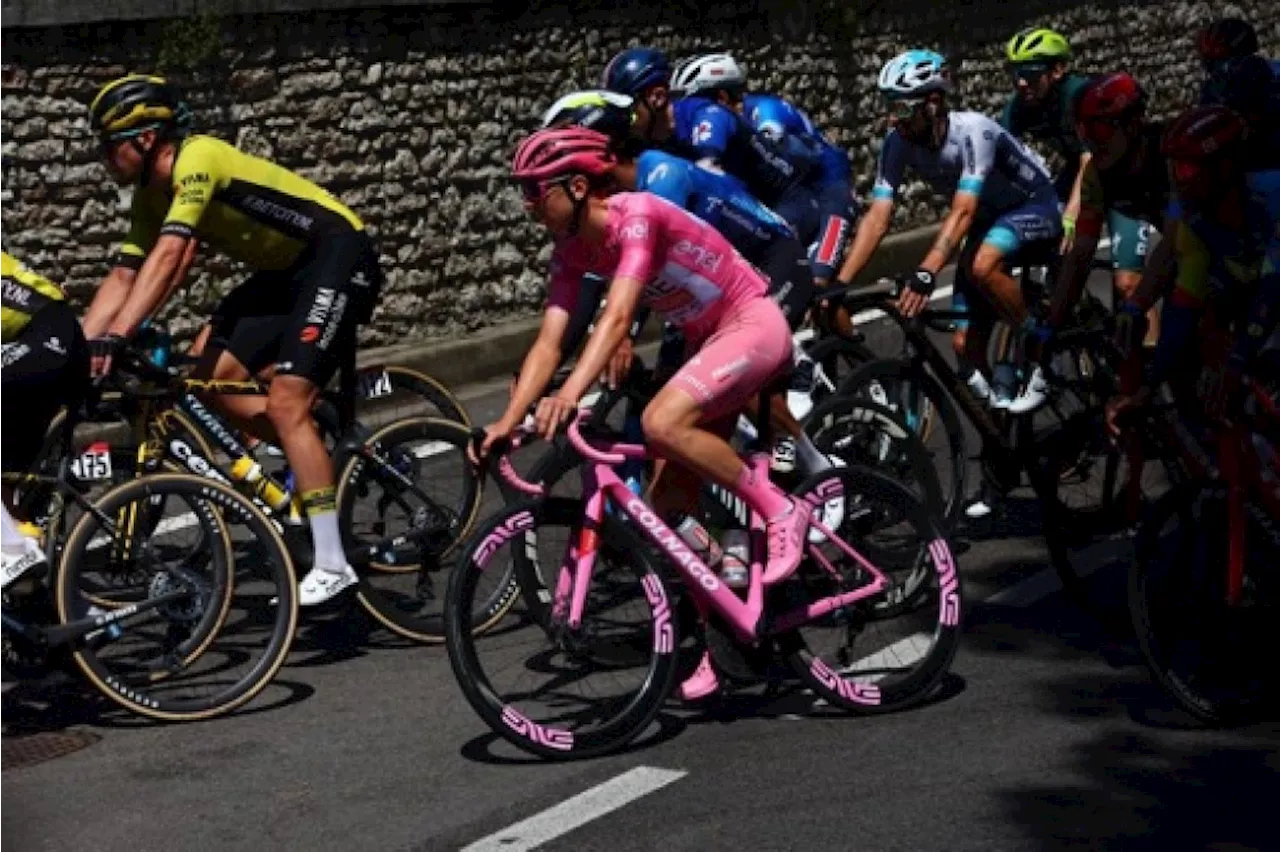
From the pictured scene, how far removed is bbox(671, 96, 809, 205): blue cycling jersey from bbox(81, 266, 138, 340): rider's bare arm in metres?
2.23

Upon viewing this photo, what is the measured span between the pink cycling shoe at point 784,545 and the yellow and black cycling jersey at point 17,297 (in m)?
2.48

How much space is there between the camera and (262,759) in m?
8.22

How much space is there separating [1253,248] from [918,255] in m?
11.4

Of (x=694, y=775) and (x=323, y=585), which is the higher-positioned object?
(x=323, y=585)

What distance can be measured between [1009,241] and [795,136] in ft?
3.45

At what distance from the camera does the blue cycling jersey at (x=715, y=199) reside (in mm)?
9477

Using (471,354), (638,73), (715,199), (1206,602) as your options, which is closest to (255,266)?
(715,199)

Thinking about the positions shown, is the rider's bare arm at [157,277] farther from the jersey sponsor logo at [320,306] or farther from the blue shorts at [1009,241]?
the blue shorts at [1009,241]

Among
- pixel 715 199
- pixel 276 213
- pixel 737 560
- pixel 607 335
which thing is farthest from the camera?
pixel 715 199

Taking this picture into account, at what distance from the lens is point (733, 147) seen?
1123 cm

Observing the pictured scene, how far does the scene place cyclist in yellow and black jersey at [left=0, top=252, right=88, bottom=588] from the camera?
8.74 meters

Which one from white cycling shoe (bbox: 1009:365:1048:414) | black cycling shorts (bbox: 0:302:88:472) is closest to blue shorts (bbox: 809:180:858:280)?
white cycling shoe (bbox: 1009:365:1048:414)

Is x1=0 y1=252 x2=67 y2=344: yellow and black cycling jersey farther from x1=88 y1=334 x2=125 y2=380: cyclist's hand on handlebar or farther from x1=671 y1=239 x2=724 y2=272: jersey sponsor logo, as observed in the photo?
x1=671 y1=239 x2=724 y2=272: jersey sponsor logo

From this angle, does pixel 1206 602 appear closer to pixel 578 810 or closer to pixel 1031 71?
pixel 578 810
